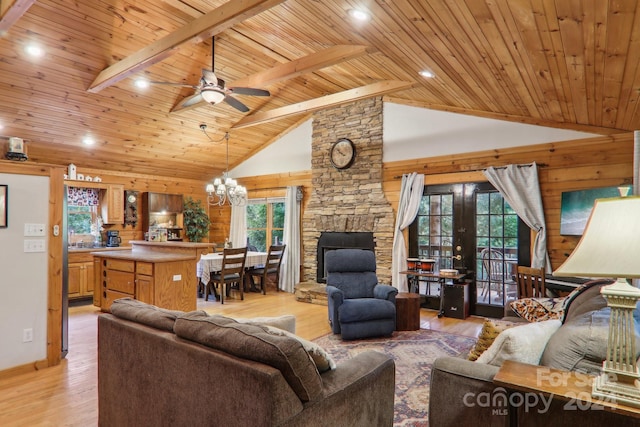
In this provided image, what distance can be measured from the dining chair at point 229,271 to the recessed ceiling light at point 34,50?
352 cm

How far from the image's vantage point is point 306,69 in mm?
4434

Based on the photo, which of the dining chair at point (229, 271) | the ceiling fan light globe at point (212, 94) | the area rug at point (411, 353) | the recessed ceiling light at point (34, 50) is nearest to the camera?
the area rug at point (411, 353)

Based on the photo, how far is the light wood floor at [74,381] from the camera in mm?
2516

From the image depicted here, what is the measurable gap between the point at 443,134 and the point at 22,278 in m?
5.52

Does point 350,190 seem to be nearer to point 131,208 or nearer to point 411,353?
point 411,353

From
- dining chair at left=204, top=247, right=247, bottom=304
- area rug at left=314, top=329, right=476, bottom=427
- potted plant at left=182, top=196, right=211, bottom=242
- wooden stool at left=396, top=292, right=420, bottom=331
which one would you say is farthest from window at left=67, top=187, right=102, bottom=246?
wooden stool at left=396, top=292, right=420, bottom=331

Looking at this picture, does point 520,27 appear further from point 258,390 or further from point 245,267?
point 245,267

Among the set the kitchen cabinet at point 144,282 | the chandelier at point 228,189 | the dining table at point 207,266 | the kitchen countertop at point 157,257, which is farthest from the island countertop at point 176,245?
the chandelier at point 228,189

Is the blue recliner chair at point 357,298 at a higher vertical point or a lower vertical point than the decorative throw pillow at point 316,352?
lower

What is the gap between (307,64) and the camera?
4.40 m

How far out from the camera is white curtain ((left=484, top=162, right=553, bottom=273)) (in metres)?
4.73

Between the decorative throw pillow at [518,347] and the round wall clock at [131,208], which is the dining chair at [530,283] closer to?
the decorative throw pillow at [518,347]

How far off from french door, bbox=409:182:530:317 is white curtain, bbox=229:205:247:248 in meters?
4.18

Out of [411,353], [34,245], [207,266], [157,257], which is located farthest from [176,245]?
[411,353]
